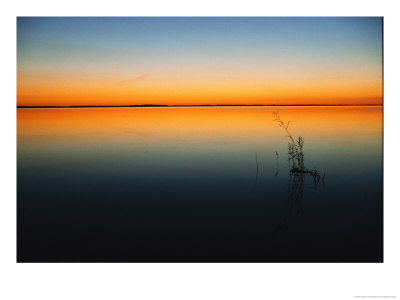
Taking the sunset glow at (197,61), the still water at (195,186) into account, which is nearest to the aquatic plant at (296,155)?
the still water at (195,186)

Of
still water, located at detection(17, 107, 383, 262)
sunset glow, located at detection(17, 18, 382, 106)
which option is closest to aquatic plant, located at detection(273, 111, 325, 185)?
still water, located at detection(17, 107, 383, 262)

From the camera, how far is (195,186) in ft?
9.34

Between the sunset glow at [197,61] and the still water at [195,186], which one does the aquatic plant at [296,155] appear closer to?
the still water at [195,186]

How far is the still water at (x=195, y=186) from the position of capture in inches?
104

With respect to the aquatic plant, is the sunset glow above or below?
above

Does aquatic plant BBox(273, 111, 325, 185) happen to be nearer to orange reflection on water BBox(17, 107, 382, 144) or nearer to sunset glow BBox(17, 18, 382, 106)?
orange reflection on water BBox(17, 107, 382, 144)

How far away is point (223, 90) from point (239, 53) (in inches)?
9.3

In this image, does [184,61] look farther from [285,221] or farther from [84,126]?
[285,221]

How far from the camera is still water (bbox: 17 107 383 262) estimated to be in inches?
104

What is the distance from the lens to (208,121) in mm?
2920

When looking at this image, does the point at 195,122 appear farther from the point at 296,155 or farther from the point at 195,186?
the point at 296,155

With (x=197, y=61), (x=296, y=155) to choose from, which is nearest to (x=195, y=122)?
(x=197, y=61)

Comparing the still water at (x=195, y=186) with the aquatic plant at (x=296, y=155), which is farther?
the aquatic plant at (x=296, y=155)
